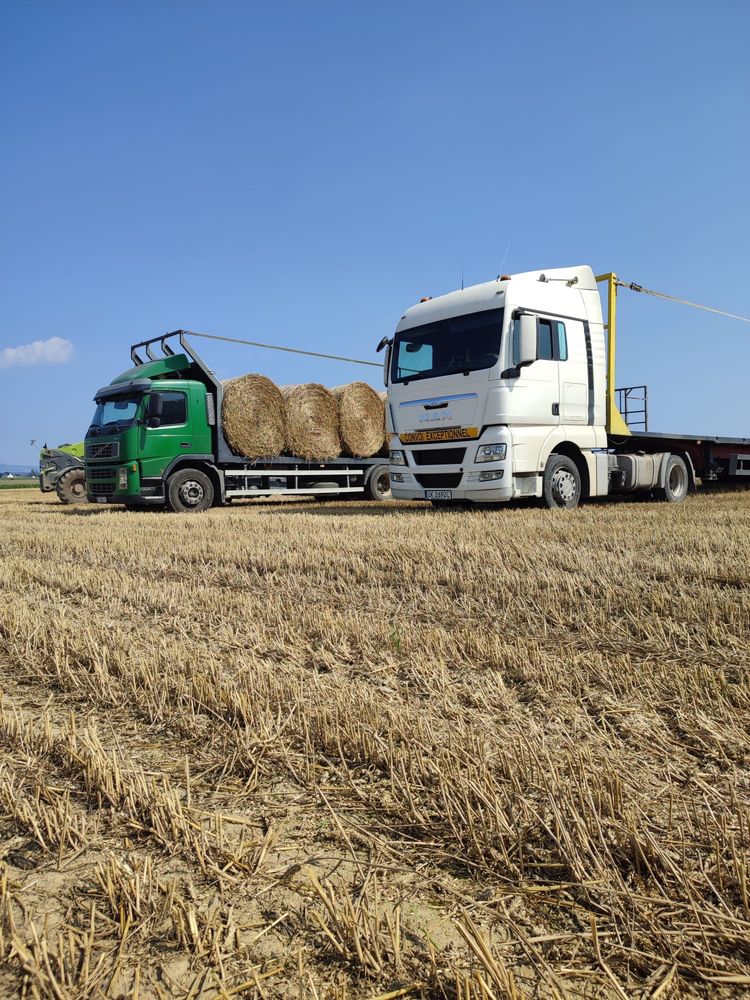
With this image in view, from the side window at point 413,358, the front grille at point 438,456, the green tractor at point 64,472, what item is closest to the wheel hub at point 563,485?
the front grille at point 438,456

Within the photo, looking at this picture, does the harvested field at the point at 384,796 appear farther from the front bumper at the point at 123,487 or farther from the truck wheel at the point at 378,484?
the truck wheel at the point at 378,484

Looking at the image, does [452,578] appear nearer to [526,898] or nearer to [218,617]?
[218,617]

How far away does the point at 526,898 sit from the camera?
1.71m

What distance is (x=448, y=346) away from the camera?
34.8ft

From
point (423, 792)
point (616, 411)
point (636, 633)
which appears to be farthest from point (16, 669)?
point (616, 411)

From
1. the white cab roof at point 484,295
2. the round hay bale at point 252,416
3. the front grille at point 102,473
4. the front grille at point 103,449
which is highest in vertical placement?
the white cab roof at point 484,295

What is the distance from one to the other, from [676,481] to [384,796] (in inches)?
501

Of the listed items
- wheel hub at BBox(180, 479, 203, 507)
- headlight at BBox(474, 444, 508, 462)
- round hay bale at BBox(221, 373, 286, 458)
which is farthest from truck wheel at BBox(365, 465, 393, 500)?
headlight at BBox(474, 444, 508, 462)

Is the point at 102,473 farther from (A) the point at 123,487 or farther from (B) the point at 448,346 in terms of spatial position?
(B) the point at 448,346

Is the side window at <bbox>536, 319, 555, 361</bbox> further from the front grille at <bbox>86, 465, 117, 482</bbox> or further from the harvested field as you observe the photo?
the front grille at <bbox>86, 465, 117, 482</bbox>

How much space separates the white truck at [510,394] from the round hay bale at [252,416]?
14.1 feet

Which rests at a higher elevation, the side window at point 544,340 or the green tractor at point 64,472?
the side window at point 544,340

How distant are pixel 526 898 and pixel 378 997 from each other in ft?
1.56

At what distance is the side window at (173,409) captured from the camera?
1411 cm
